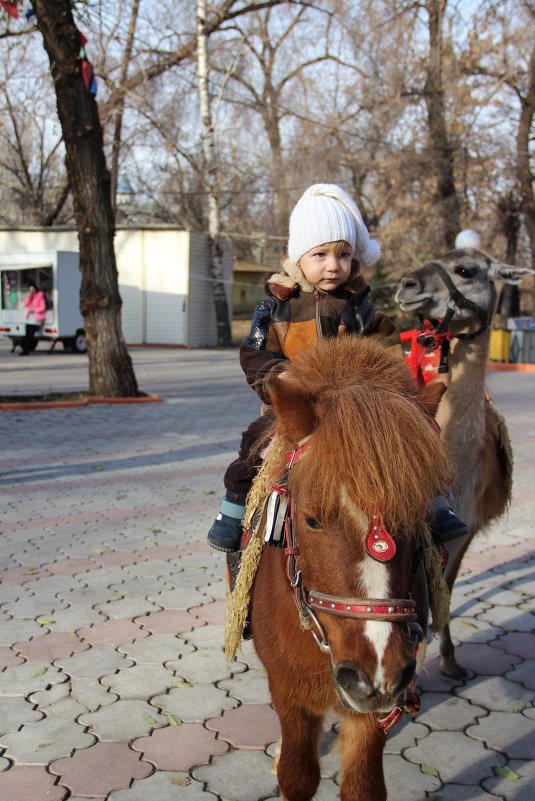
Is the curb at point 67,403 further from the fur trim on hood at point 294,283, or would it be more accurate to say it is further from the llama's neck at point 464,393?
the fur trim on hood at point 294,283

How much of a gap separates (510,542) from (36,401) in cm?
1002

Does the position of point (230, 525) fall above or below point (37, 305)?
below

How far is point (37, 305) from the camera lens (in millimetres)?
24797

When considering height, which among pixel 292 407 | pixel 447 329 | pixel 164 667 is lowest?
pixel 164 667

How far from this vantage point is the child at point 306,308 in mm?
3102

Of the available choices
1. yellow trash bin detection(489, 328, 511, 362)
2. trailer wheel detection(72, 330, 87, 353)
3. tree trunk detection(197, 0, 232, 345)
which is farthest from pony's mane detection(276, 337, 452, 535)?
trailer wheel detection(72, 330, 87, 353)

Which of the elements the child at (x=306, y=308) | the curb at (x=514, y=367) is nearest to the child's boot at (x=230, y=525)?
the child at (x=306, y=308)

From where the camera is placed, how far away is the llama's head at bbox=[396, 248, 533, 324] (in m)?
4.37

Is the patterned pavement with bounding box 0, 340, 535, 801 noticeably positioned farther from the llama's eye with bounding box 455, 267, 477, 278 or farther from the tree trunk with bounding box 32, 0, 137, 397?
the tree trunk with bounding box 32, 0, 137, 397

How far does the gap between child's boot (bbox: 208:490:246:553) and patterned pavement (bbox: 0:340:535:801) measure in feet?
3.33

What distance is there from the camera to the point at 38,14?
1328 centimetres

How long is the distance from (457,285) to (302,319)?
1.69 metres

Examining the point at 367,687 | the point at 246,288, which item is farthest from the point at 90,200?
the point at 246,288

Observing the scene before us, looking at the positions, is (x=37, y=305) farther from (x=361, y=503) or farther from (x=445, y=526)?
(x=361, y=503)
